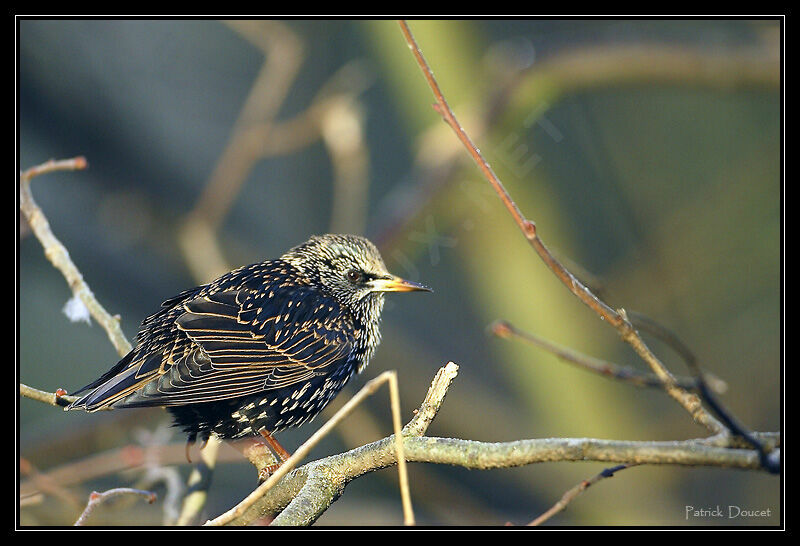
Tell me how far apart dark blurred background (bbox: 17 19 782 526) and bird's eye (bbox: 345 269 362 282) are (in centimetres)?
168

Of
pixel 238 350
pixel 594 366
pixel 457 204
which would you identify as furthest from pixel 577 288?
pixel 457 204

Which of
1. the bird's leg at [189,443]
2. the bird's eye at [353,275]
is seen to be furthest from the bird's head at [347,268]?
the bird's leg at [189,443]

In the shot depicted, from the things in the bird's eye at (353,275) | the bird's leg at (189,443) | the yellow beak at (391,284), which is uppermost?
the bird's eye at (353,275)

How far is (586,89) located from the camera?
20.9ft

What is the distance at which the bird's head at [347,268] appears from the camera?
3.85 m

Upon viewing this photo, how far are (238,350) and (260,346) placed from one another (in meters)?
0.11

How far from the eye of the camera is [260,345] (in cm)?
356

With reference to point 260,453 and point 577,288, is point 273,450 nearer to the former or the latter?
point 260,453

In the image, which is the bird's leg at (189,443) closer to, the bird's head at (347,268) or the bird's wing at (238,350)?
the bird's wing at (238,350)

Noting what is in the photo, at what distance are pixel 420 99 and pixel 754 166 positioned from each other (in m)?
2.73

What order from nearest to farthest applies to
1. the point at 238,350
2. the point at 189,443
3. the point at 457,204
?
the point at 238,350, the point at 189,443, the point at 457,204

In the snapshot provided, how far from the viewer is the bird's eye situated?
12.8 ft

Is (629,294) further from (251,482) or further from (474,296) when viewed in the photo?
(251,482)
